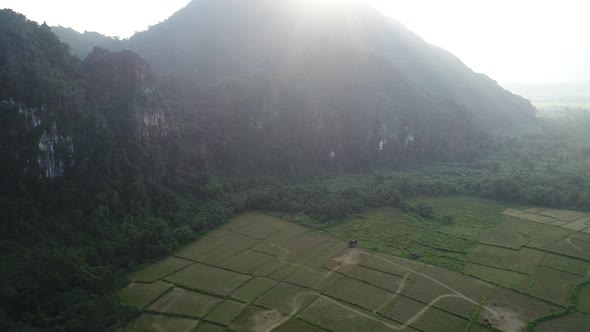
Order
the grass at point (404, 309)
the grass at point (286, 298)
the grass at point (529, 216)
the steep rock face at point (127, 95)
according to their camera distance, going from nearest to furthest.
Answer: the grass at point (404, 309), the grass at point (286, 298), the grass at point (529, 216), the steep rock face at point (127, 95)

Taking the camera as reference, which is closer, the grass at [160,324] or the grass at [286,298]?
the grass at [160,324]

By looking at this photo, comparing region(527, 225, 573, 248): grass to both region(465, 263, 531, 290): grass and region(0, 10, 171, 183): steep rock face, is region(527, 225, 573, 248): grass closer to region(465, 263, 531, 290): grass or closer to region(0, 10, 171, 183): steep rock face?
region(465, 263, 531, 290): grass

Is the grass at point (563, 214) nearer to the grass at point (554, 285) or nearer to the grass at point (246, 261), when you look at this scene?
the grass at point (554, 285)

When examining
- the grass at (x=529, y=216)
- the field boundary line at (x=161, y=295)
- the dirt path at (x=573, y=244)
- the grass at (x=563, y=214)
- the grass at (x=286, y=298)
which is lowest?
the field boundary line at (x=161, y=295)

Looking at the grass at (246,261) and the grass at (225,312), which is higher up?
the grass at (246,261)

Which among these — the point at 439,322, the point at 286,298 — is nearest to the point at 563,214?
the point at 439,322

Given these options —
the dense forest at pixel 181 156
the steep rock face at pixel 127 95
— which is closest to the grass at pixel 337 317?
the dense forest at pixel 181 156

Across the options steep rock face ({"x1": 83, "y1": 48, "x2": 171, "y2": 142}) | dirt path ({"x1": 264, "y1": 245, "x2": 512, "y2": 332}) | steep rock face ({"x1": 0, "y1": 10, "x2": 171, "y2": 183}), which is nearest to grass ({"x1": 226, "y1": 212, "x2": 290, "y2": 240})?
dirt path ({"x1": 264, "y1": 245, "x2": 512, "y2": 332})
